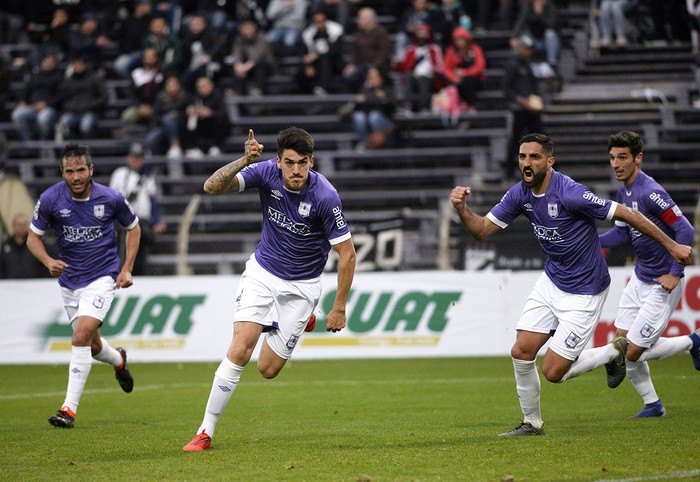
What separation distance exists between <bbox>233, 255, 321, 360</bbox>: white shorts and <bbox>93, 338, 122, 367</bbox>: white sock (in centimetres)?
304

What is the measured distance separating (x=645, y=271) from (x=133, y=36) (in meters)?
18.5

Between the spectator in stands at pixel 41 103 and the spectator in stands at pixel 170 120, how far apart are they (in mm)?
2612

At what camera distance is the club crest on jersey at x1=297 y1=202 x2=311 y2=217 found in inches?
370

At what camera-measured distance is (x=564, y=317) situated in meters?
9.61

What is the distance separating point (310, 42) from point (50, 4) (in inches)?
399

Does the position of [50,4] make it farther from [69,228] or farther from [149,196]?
[69,228]

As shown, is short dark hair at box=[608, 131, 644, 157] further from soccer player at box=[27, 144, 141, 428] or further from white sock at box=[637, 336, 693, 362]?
soccer player at box=[27, 144, 141, 428]

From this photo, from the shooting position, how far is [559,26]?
26203 millimetres

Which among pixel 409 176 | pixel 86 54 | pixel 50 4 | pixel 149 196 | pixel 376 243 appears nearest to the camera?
pixel 376 243

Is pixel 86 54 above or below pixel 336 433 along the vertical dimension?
below

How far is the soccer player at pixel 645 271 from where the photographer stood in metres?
10.5

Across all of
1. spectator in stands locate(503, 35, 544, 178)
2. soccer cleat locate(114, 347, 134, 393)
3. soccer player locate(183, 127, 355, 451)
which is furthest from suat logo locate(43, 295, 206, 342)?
soccer player locate(183, 127, 355, 451)

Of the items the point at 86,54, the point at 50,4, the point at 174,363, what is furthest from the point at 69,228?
the point at 50,4

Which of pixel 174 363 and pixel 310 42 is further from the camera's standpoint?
pixel 310 42
